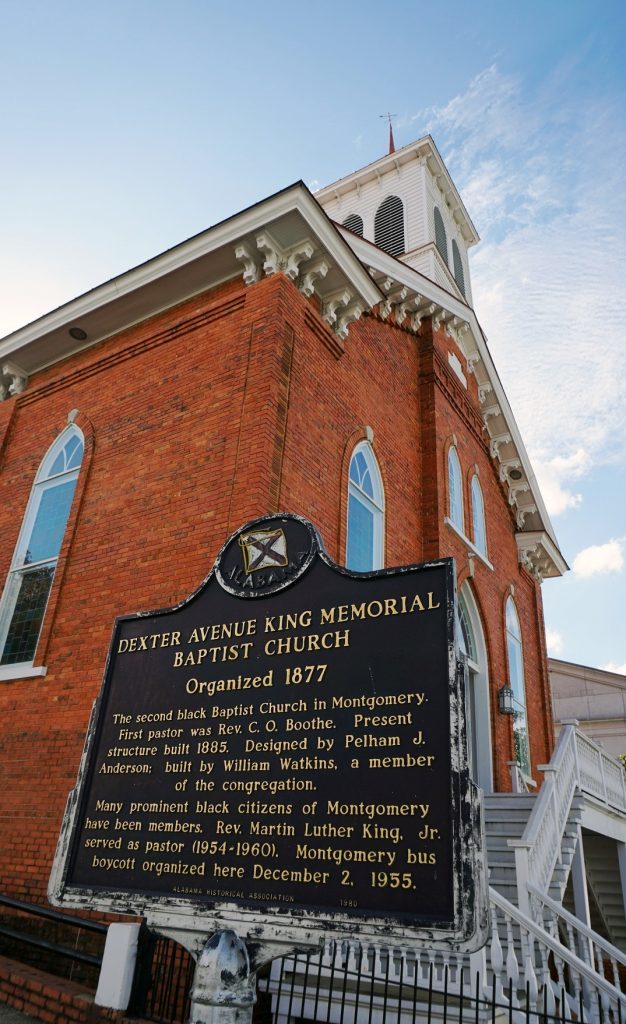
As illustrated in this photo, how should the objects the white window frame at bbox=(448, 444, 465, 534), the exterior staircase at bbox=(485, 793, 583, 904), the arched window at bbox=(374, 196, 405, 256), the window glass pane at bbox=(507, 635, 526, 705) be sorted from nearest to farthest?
1. the exterior staircase at bbox=(485, 793, 583, 904)
2. the white window frame at bbox=(448, 444, 465, 534)
3. the window glass pane at bbox=(507, 635, 526, 705)
4. the arched window at bbox=(374, 196, 405, 256)

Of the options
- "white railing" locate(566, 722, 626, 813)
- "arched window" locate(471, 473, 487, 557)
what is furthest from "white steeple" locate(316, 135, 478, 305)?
"white railing" locate(566, 722, 626, 813)

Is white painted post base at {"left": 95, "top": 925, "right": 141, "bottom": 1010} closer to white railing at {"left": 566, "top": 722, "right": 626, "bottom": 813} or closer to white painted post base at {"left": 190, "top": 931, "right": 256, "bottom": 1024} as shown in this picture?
white painted post base at {"left": 190, "top": 931, "right": 256, "bottom": 1024}

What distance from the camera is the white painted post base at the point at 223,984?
10.1 feet

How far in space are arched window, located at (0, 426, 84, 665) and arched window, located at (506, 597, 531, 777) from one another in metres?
10.1

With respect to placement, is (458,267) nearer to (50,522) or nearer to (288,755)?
(50,522)

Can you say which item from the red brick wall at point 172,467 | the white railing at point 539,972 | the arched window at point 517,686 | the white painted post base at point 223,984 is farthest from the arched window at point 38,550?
the arched window at point 517,686

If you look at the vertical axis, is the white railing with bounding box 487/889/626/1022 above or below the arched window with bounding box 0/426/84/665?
below

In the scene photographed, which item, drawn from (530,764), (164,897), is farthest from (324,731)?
(530,764)

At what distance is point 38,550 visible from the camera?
10.9 meters

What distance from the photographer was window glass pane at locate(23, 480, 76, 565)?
1073 centimetres

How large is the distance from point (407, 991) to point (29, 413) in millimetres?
10577

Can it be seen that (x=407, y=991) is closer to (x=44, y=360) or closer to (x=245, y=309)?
(x=245, y=309)

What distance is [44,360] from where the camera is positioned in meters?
12.6

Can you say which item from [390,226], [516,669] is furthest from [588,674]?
[390,226]
